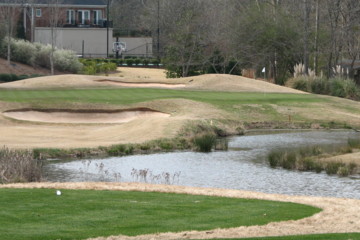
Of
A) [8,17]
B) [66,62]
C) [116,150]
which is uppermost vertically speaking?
[8,17]

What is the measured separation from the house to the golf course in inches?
483

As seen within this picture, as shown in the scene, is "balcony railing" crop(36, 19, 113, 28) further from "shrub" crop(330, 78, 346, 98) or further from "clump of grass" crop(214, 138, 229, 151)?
"clump of grass" crop(214, 138, 229, 151)

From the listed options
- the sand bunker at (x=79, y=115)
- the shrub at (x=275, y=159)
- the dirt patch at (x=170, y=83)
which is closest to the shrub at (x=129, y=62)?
the dirt patch at (x=170, y=83)

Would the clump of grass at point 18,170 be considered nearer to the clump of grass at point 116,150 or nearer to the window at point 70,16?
the clump of grass at point 116,150

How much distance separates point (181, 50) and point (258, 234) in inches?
2104

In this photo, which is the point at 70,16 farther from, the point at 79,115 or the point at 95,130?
the point at 95,130

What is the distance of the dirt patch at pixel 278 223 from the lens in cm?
1376

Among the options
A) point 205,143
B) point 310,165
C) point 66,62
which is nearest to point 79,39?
point 66,62

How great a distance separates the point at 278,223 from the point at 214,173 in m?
12.4

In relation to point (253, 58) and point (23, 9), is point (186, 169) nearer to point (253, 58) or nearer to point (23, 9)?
point (253, 58)

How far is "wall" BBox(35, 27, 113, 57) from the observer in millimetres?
84688

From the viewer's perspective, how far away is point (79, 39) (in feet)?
284

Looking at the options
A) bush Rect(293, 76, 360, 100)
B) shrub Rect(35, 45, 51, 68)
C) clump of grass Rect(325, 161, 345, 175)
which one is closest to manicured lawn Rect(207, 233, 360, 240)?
clump of grass Rect(325, 161, 345, 175)

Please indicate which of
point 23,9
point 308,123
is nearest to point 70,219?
point 308,123
